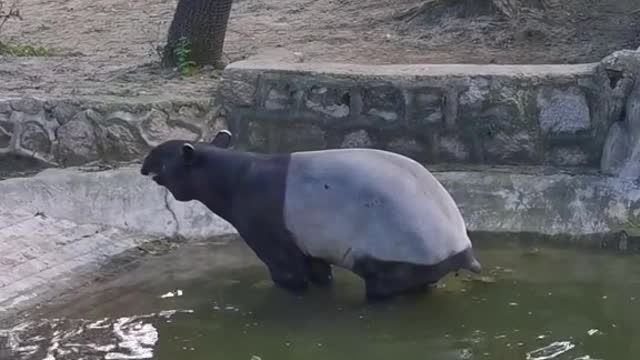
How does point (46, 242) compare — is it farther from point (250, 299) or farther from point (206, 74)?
point (206, 74)

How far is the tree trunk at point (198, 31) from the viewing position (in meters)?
9.89

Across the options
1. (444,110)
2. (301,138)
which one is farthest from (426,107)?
(301,138)

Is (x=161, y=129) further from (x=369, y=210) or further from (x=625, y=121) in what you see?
(x=625, y=121)

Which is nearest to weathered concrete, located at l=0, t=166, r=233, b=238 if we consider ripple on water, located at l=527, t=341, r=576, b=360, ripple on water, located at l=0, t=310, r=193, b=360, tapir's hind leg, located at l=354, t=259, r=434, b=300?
ripple on water, located at l=0, t=310, r=193, b=360

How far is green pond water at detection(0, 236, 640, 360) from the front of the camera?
5820 millimetres

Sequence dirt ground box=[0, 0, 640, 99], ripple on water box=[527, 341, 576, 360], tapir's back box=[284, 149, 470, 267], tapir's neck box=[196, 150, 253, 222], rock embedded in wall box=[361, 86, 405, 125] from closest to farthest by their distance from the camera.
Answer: ripple on water box=[527, 341, 576, 360] < tapir's back box=[284, 149, 470, 267] < tapir's neck box=[196, 150, 253, 222] < rock embedded in wall box=[361, 86, 405, 125] < dirt ground box=[0, 0, 640, 99]

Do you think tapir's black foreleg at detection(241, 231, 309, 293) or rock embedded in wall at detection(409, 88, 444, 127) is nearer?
tapir's black foreleg at detection(241, 231, 309, 293)

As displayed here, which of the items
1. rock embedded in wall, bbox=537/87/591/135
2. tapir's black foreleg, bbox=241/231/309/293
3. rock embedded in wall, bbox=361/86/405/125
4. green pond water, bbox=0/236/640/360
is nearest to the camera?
green pond water, bbox=0/236/640/360

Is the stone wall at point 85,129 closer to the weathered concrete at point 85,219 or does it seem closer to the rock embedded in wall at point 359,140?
the weathered concrete at point 85,219

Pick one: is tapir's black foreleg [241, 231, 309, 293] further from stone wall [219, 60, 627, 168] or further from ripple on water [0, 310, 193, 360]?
stone wall [219, 60, 627, 168]

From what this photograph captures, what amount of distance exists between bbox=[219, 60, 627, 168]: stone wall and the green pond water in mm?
1135

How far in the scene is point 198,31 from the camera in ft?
32.6

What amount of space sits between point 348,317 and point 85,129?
320cm

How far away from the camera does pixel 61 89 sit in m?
9.30
